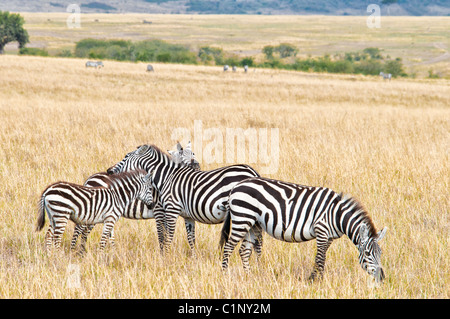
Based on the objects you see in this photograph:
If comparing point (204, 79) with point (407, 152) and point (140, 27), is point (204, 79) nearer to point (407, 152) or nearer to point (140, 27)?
point (407, 152)

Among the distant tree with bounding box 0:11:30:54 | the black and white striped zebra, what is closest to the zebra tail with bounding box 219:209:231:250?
the black and white striped zebra

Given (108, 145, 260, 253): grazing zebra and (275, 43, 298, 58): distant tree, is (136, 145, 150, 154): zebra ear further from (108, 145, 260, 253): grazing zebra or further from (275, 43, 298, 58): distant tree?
(275, 43, 298, 58): distant tree

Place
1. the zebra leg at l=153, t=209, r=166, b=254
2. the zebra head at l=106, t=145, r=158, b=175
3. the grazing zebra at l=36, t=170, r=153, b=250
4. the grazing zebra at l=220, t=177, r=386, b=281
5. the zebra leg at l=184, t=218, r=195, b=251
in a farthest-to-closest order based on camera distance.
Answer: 1. the zebra head at l=106, t=145, r=158, b=175
2. the zebra leg at l=153, t=209, r=166, b=254
3. the zebra leg at l=184, t=218, r=195, b=251
4. the grazing zebra at l=36, t=170, r=153, b=250
5. the grazing zebra at l=220, t=177, r=386, b=281

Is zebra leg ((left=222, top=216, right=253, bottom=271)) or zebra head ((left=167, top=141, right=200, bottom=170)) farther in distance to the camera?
zebra head ((left=167, top=141, right=200, bottom=170))

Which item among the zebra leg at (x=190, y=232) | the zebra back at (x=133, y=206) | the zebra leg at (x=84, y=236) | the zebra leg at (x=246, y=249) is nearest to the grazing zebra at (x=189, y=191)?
the zebra leg at (x=190, y=232)

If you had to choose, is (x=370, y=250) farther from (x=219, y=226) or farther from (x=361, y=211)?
(x=219, y=226)

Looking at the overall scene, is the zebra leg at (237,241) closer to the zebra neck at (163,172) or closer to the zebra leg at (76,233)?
the zebra neck at (163,172)

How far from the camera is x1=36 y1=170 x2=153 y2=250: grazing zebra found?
554cm

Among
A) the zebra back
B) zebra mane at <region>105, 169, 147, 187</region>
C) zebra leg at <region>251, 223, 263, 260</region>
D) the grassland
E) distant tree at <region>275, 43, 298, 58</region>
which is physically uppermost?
the grassland

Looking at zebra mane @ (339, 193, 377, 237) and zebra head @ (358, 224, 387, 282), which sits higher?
zebra mane @ (339, 193, 377, 237)

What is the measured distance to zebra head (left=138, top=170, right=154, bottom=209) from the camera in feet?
19.4

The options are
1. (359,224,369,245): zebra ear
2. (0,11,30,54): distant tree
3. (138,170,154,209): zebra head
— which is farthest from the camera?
(0,11,30,54): distant tree

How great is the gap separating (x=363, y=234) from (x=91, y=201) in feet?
10.1
